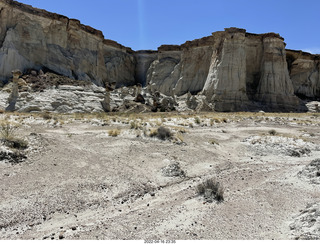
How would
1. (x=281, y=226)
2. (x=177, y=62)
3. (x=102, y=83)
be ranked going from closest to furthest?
1. (x=281, y=226)
2. (x=102, y=83)
3. (x=177, y=62)

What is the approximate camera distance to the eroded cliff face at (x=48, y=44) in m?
33.6

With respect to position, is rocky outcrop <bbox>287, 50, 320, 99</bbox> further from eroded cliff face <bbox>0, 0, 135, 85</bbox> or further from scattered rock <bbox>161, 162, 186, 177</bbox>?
scattered rock <bbox>161, 162, 186, 177</bbox>

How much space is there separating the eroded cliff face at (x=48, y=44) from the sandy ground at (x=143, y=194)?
28.7 meters

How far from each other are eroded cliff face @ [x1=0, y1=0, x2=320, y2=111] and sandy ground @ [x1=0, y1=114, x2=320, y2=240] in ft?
94.0

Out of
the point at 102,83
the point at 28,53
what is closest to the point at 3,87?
the point at 28,53

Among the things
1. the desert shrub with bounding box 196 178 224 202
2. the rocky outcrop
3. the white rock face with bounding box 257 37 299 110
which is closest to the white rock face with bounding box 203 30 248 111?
the white rock face with bounding box 257 37 299 110

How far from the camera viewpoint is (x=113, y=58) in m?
52.5

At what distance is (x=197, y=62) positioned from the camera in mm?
46531

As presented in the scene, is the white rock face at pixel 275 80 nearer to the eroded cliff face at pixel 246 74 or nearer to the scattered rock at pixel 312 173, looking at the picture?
the eroded cliff face at pixel 246 74

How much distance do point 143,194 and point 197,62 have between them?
42.8 meters

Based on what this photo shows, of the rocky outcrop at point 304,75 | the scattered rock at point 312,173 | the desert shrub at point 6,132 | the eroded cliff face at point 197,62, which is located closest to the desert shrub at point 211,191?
the scattered rock at point 312,173

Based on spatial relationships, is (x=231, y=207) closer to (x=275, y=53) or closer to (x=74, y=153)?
(x=74, y=153)

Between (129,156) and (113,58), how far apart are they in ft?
152

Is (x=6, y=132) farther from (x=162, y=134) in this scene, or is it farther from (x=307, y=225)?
Answer: (x=307, y=225)
